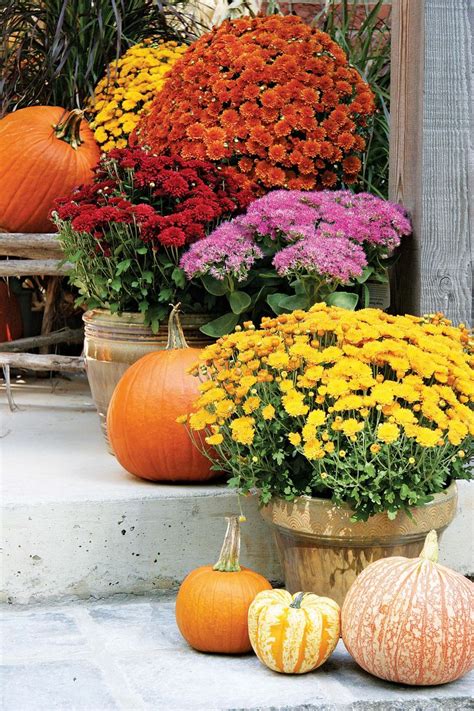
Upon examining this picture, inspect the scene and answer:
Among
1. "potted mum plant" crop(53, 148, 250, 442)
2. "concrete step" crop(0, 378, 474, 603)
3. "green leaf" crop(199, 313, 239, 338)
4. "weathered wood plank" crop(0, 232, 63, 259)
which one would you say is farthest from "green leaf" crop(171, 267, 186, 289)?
"weathered wood plank" crop(0, 232, 63, 259)

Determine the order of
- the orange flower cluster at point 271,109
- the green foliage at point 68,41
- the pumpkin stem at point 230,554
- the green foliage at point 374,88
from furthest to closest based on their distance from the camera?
the green foliage at point 68,41, the green foliage at point 374,88, the orange flower cluster at point 271,109, the pumpkin stem at point 230,554

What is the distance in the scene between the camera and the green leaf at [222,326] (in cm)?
267

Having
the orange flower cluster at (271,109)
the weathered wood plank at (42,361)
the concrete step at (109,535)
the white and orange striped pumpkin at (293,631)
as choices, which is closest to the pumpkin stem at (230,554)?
the white and orange striped pumpkin at (293,631)

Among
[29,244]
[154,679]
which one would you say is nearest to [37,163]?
[29,244]

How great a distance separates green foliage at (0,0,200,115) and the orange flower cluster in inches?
28.8

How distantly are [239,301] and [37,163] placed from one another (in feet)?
4.10

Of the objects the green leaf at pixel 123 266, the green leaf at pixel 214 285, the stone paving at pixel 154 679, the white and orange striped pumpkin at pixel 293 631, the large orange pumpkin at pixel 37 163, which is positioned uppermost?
the large orange pumpkin at pixel 37 163

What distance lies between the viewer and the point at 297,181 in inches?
118

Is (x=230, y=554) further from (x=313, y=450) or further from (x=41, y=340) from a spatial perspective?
(x=41, y=340)

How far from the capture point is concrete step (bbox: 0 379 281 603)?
93.0 inches

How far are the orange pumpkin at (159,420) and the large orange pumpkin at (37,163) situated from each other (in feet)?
4.00

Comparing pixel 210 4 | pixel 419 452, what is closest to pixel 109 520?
pixel 419 452

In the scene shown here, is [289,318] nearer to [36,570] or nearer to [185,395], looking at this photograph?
[185,395]

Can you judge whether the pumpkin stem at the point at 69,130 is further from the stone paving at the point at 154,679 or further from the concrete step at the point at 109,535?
the stone paving at the point at 154,679
